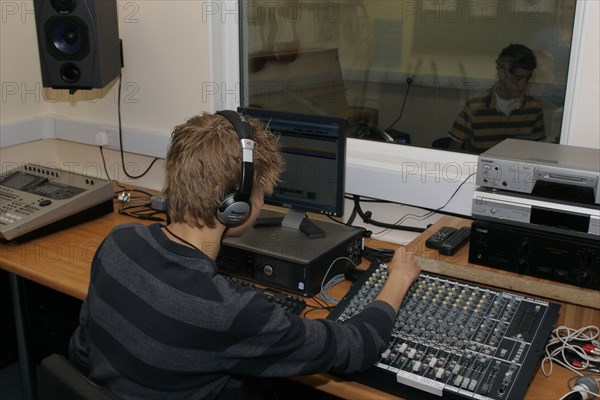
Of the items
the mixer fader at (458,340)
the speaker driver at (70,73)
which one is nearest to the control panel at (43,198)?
the speaker driver at (70,73)

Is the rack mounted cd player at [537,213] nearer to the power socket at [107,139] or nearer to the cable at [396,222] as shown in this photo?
the cable at [396,222]

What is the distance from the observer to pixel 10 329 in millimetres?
2662

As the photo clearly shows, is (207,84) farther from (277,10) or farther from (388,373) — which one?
(388,373)

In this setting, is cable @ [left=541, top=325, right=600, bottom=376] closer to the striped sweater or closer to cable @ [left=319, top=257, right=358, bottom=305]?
the striped sweater

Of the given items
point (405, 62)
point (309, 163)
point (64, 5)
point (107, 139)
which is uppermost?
point (64, 5)

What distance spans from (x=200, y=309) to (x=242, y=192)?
249 mm

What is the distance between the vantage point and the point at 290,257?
1728 mm

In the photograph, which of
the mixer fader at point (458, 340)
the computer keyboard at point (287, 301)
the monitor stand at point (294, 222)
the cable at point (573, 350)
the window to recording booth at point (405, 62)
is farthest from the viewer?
the window to recording booth at point (405, 62)

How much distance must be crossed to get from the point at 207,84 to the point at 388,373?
152 cm

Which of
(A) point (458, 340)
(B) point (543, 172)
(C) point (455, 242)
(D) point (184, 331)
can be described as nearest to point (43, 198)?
(D) point (184, 331)

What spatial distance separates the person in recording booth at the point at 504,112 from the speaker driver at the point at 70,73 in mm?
1391

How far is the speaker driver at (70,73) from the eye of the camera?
2.40 metres

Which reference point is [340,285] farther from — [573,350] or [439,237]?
[573,350]

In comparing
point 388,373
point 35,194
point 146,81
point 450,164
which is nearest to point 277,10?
point 146,81
